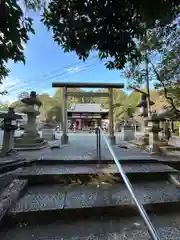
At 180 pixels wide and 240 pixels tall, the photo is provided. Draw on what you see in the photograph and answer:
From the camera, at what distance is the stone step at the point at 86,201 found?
2.36m

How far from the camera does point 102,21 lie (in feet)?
7.77

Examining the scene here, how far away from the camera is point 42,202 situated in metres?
2.56

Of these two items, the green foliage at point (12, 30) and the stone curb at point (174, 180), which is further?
the stone curb at point (174, 180)

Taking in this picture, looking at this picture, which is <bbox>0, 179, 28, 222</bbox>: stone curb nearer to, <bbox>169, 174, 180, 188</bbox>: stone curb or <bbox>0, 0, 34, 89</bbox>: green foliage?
<bbox>0, 0, 34, 89</bbox>: green foliage

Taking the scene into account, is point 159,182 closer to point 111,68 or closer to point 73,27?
point 111,68

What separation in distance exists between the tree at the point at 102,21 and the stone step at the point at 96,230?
7.11 feet

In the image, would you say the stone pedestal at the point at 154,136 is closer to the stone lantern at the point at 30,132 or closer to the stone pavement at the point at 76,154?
the stone pavement at the point at 76,154

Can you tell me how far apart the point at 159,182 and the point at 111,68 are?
218 cm

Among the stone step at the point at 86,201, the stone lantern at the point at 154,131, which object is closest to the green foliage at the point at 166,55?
the stone lantern at the point at 154,131

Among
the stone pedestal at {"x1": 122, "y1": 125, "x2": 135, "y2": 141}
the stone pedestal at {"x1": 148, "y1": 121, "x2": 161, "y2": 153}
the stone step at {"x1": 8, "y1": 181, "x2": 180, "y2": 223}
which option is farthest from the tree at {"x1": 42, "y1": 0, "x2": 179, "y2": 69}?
the stone pedestal at {"x1": 122, "y1": 125, "x2": 135, "y2": 141}

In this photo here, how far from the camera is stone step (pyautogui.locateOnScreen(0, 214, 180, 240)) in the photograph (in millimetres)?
2043

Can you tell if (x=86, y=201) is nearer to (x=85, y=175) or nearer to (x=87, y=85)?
(x=85, y=175)

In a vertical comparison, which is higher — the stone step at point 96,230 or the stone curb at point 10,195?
the stone curb at point 10,195

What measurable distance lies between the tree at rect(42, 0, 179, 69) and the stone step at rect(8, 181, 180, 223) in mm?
2010
